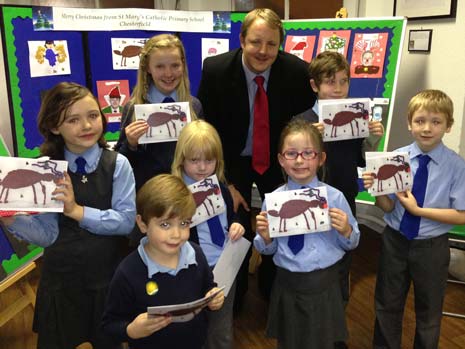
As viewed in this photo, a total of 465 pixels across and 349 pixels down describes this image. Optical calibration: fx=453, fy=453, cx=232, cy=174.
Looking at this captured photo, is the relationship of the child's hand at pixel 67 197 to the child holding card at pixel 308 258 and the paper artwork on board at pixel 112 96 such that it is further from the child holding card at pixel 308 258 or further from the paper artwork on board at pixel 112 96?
the paper artwork on board at pixel 112 96

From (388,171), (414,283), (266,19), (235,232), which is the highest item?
(266,19)

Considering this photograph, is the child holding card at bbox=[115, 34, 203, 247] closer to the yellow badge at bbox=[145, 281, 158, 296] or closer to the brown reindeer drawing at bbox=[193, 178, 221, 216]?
the brown reindeer drawing at bbox=[193, 178, 221, 216]

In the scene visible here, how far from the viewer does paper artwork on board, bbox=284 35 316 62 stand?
12.7 feet

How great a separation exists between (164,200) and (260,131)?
120cm

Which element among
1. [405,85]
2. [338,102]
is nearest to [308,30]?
[405,85]

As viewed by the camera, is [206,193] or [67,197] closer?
[67,197]

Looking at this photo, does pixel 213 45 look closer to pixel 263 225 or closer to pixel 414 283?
pixel 263 225

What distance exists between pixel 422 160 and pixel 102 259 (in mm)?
1524

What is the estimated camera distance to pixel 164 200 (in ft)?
4.92

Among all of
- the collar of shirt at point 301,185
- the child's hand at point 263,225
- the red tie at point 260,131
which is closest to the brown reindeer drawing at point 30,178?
the child's hand at point 263,225

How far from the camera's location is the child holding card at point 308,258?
6.33ft

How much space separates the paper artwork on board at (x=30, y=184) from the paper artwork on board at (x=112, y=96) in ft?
6.53

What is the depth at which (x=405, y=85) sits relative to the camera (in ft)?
12.7

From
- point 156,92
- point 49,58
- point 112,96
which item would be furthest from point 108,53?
point 156,92
